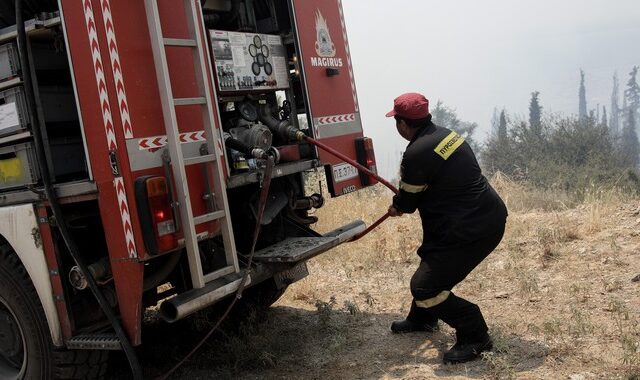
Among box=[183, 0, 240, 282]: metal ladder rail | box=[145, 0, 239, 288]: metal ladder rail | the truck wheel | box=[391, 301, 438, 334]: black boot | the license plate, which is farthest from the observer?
the license plate

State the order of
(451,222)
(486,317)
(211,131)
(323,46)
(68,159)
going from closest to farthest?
(211,131), (451,222), (68,159), (486,317), (323,46)

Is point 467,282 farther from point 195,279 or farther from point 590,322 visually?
point 195,279

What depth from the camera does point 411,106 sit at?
4.07 meters

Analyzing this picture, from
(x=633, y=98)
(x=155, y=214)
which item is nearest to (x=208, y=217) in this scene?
(x=155, y=214)

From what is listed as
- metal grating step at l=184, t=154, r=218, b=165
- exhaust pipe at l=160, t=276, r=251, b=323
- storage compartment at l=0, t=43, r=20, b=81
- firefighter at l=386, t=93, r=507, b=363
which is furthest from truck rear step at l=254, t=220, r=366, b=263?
storage compartment at l=0, t=43, r=20, b=81

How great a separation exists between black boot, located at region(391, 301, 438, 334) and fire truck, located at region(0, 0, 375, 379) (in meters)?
0.76

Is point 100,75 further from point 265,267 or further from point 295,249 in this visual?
point 295,249

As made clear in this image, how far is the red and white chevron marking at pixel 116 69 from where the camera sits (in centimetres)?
322

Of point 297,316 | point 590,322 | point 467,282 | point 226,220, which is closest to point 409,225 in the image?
point 467,282

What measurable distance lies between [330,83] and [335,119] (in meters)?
0.30

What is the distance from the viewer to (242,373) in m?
4.25

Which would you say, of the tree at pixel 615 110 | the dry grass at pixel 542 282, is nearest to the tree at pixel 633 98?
the tree at pixel 615 110

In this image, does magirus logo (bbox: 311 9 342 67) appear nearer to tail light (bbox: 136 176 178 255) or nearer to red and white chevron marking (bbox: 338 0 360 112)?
red and white chevron marking (bbox: 338 0 360 112)

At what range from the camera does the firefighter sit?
3920 mm
